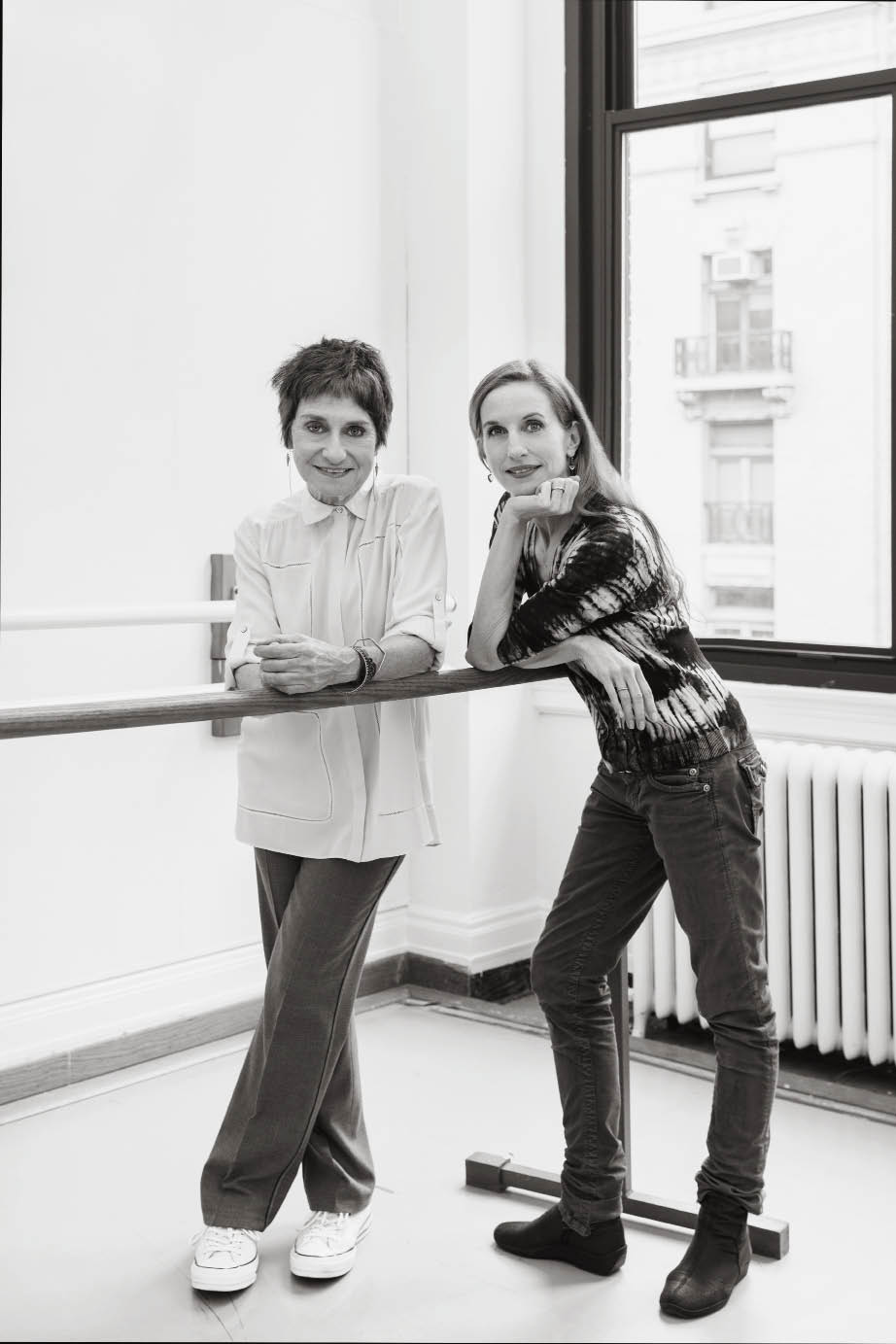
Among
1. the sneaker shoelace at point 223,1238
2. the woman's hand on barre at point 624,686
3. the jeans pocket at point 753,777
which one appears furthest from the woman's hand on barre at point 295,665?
the sneaker shoelace at point 223,1238

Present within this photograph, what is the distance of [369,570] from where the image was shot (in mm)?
2275

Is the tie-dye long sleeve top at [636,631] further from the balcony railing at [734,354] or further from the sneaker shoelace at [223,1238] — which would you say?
the balcony railing at [734,354]

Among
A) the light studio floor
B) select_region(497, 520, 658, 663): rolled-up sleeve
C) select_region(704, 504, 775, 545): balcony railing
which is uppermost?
select_region(704, 504, 775, 545): balcony railing

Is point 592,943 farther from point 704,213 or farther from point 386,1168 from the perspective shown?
point 704,213

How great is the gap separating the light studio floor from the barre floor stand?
0.03 m

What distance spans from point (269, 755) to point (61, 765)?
114 cm

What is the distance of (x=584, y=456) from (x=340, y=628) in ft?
1.47

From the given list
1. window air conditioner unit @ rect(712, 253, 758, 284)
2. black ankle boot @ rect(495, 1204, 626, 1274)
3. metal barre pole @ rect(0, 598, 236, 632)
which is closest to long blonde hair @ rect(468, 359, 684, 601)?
metal barre pole @ rect(0, 598, 236, 632)

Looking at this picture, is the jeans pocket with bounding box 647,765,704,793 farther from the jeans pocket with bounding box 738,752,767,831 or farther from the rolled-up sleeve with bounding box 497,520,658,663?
the rolled-up sleeve with bounding box 497,520,658,663

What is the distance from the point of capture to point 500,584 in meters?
2.27

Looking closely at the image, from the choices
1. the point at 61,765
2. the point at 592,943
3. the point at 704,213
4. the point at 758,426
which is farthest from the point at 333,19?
the point at 592,943

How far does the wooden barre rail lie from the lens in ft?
5.90

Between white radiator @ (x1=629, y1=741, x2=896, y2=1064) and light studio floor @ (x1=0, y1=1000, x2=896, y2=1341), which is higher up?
white radiator @ (x1=629, y1=741, x2=896, y2=1064)

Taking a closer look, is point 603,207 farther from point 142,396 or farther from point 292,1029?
point 292,1029
